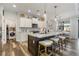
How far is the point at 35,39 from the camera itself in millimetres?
1671

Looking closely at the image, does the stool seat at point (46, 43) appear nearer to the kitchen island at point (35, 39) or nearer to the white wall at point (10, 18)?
the kitchen island at point (35, 39)

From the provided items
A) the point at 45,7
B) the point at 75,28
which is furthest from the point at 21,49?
the point at 75,28

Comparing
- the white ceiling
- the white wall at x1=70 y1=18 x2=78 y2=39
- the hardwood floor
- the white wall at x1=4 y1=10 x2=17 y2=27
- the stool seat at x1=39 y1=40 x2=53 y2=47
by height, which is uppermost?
the white ceiling

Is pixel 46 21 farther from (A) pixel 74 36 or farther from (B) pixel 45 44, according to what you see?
(A) pixel 74 36

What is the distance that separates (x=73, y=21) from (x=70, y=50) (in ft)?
1.45

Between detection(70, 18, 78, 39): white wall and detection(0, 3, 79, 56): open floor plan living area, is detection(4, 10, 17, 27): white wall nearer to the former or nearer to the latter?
detection(0, 3, 79, 56): open floor plan living area

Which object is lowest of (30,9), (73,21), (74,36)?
(74,36)

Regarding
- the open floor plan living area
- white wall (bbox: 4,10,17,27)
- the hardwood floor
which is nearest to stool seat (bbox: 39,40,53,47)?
the open floor plan living area

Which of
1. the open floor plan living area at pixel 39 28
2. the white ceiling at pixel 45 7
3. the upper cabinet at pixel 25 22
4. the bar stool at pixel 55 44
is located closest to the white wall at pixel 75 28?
the open floor plan living area at pixel 39 28

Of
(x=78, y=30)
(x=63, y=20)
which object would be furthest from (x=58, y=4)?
(x=78, y=30)

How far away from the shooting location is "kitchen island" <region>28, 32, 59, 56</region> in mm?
1644

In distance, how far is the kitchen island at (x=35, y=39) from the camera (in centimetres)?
164

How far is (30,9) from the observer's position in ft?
5.30

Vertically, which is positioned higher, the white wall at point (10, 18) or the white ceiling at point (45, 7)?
the white ceiling at point (45, 7)
